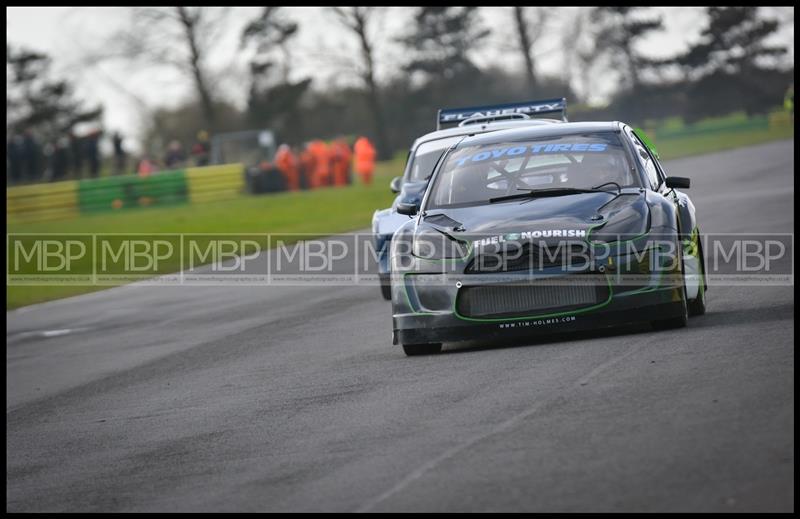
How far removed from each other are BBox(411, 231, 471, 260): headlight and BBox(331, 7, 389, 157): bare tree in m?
52.8

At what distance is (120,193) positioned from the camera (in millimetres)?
38500

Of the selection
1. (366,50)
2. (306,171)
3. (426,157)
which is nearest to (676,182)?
(426,157)

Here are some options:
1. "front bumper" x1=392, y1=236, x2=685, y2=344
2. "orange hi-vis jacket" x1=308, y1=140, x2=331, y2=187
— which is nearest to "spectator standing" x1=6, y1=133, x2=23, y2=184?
"orange hi-vis jacket" x1=308, y1=140, x2=331, y2=187

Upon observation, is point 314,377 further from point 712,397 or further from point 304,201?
point 304,201

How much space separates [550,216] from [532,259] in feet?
1.33

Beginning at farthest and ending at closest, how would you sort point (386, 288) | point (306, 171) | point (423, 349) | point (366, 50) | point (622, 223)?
point (366, 50) < point (306, 171) < point (386, 288) < point (423, 349) < point (622, 223)

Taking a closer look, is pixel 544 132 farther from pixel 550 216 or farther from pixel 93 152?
pixel 93 152

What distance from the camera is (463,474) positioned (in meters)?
5.67

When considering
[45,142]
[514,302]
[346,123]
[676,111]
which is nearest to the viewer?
[514,302]

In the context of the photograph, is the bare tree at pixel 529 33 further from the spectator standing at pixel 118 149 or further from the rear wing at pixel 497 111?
the rear wing at pixel 497 111

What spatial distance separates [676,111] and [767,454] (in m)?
58.7

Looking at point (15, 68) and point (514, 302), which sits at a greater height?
point (15, 68)

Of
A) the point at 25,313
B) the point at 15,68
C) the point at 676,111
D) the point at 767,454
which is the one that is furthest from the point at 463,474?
the point at 15,68

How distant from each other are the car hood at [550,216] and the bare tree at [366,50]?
173ft
